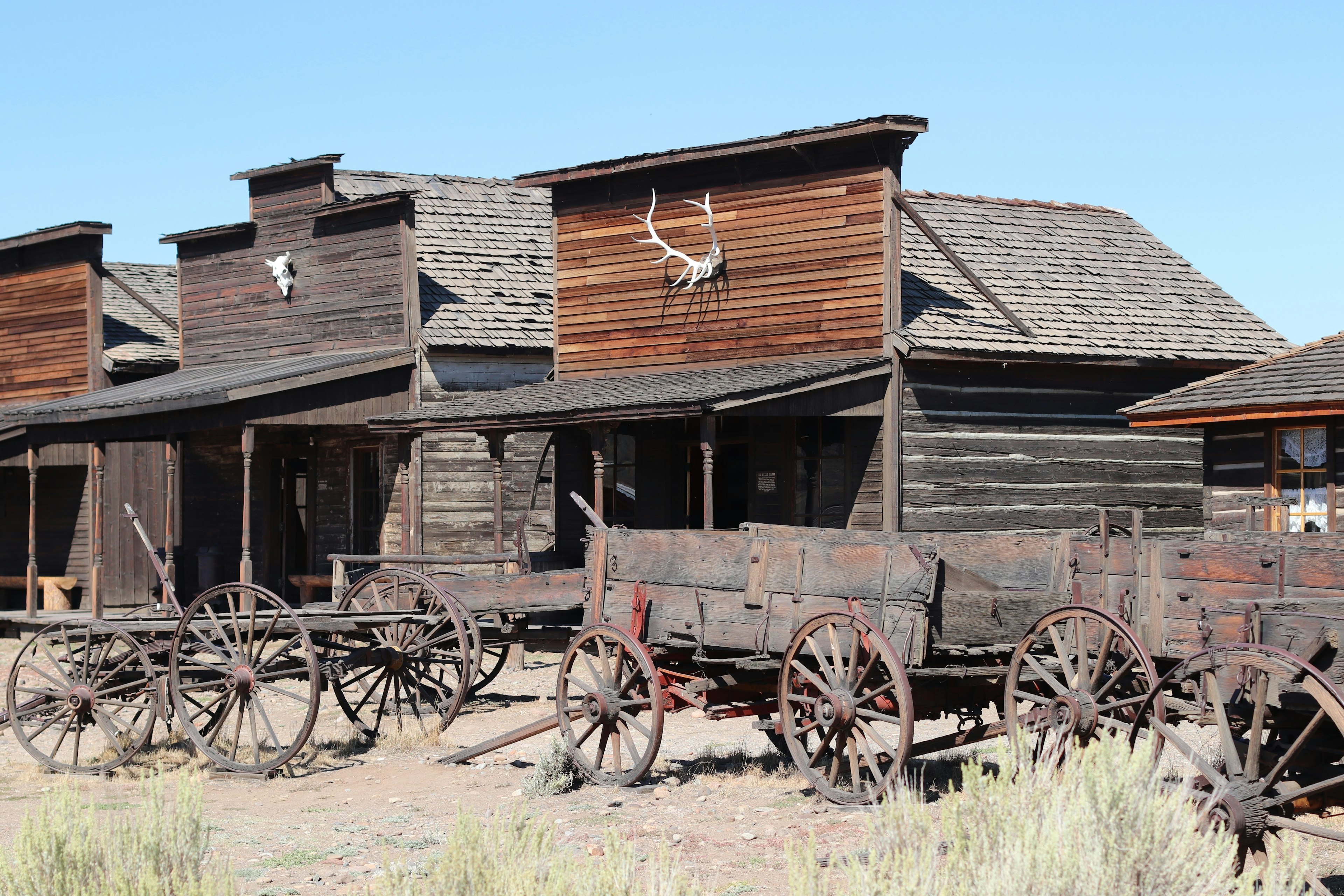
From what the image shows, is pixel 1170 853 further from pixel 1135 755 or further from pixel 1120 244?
pixel 1120 244

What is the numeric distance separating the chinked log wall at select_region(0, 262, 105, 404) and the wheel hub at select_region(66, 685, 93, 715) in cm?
1279

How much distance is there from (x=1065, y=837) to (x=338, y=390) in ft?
47.7

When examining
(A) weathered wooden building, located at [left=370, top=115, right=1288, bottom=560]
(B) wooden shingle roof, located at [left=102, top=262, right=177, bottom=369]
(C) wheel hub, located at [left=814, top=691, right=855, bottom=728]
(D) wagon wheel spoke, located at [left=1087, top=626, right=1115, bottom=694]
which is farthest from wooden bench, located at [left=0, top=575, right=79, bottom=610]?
(D) wagon wheel spoke, located at [left=1087, top=626, right=1115, bottom=694]

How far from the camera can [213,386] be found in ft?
58.2

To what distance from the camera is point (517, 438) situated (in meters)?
19.5

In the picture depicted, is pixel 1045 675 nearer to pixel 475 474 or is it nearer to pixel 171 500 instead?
pixel 475 474

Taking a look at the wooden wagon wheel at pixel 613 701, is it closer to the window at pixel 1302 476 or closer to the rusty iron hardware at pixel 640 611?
the rusty iron hardware at pixel 640 611

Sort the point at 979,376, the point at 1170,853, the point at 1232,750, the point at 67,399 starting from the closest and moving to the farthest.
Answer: the point at 1170,853
the point at 1232,750
the point at 979,376
the point at 67,399

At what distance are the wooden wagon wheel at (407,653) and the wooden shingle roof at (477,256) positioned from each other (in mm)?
7213

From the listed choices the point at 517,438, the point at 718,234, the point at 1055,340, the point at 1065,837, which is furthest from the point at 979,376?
the point at 1065,837

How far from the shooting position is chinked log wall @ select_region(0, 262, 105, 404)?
22.2 metres

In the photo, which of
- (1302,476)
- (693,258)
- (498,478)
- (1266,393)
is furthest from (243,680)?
(1302,476)

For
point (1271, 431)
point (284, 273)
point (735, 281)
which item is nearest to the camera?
point (1271, 431)

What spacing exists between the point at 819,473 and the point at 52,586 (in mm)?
12554
